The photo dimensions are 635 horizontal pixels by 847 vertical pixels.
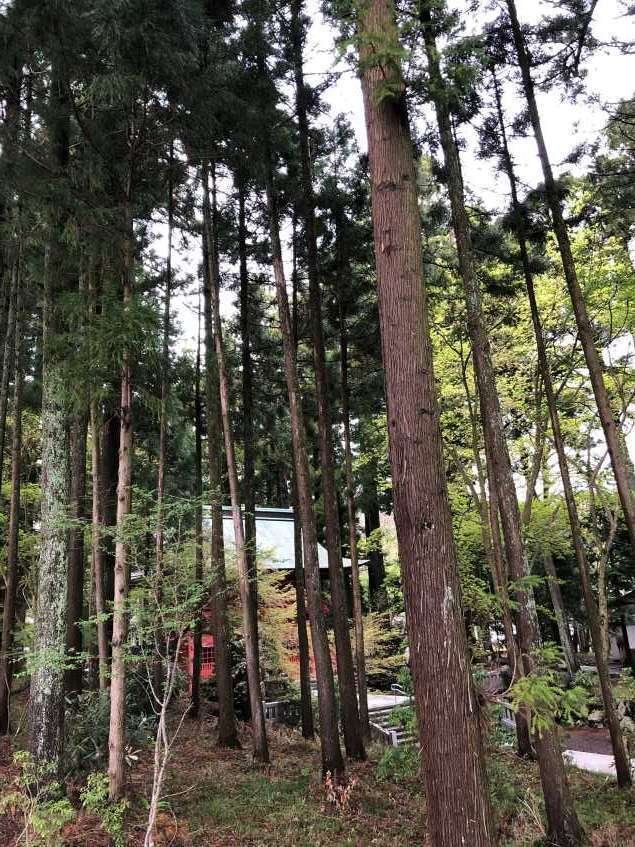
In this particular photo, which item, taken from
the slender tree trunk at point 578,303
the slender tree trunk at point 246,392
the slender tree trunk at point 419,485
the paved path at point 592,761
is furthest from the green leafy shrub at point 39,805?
the paved path at point 592,761

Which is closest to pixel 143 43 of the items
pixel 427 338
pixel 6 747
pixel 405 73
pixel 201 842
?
pixel 405 73

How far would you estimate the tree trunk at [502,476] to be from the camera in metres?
5.44

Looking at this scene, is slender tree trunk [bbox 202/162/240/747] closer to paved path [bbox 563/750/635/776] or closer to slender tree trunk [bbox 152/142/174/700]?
slender tree trunk [bbox 152/142/174/700]

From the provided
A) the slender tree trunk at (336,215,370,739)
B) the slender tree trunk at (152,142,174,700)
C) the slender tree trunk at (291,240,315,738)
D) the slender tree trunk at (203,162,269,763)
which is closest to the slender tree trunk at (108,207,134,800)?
the slender tree trunk at (152,142,174,700)

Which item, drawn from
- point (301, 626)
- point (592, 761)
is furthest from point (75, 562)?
point (592, 761)

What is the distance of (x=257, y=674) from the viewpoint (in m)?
8.73

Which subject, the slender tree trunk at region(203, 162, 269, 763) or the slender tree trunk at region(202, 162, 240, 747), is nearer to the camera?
the slender tree trunk at region(203, 162, 269, 763)

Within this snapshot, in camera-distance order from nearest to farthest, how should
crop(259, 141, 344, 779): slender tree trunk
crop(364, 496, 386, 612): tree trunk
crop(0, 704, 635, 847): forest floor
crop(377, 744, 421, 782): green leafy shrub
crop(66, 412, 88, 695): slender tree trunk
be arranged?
crop(0, 704, 635, 847): forest floor → crop(66, 412, 88, 695): slender tree trunk → crop(259, 141, 344, 779): slender tree trunk → crop(377, 744, 421, 782): green leafy shrub → crop(364, 496, 386, 612): tree trunk

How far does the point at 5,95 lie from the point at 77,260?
2596mm

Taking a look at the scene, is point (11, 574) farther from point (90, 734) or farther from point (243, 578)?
point (243, 578)

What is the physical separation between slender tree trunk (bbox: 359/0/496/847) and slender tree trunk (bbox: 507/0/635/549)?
4.55 m

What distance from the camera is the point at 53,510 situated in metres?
6.21

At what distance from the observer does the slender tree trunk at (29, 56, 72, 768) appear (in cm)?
572

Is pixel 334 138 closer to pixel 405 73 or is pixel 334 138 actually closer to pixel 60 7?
pixel 60 7
